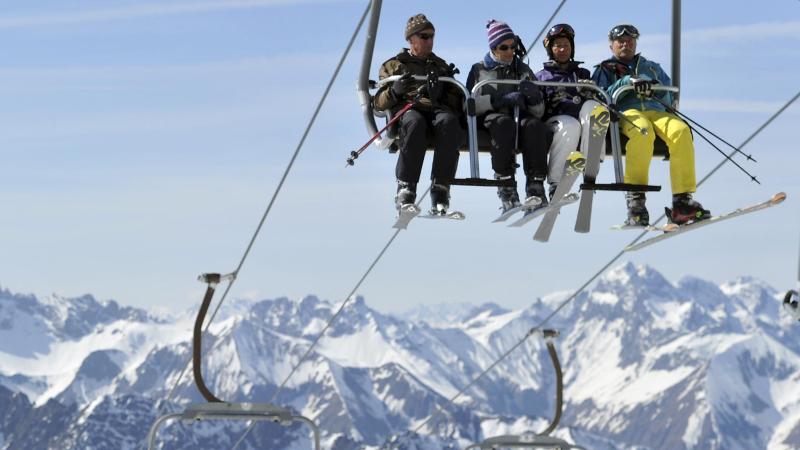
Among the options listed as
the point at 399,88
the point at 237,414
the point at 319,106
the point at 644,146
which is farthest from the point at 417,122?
the point at 237,414

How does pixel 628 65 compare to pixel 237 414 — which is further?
pixel 628 65

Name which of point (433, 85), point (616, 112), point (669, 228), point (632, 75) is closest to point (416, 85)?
point (433, 85)

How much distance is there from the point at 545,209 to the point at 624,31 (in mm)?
2493

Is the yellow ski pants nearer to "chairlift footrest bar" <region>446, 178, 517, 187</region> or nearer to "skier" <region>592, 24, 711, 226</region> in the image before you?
"skier" <region>592, 24, 711, 226</region>

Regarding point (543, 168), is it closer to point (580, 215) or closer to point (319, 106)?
point (580, 215)

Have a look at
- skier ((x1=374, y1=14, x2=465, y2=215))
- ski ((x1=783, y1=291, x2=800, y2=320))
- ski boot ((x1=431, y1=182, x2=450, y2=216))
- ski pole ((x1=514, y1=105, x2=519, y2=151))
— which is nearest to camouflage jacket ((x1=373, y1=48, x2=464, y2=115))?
skier ((x1=374, y1=14, x2=465, y2=215))

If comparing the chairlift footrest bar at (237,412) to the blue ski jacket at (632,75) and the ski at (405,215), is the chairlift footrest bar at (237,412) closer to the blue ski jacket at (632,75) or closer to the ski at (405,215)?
the ski at (405,215)

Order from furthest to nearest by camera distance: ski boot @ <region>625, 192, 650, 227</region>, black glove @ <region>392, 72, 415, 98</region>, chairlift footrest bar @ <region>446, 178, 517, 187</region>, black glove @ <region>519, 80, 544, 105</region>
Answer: ski boot @ <region>625, 192, 650, 227</region>
black glove @ <region>519, 80, 544, 105</region>
black glove @ <region>392, 72, 415, 98</region>
chairlift footrest bar @ <region>446, 178, 517, 187</region>

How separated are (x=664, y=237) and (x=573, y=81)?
2205 mm

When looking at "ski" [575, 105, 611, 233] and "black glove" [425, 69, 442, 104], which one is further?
"ski" [575, 105, 611, 233]

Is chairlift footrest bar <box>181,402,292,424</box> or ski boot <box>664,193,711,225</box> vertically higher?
ski boot <box>664,193,711,225</box>

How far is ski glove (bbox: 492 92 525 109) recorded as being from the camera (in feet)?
60.2

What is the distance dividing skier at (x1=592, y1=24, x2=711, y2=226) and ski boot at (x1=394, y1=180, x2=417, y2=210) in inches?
105

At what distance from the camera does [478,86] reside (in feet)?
59.6
